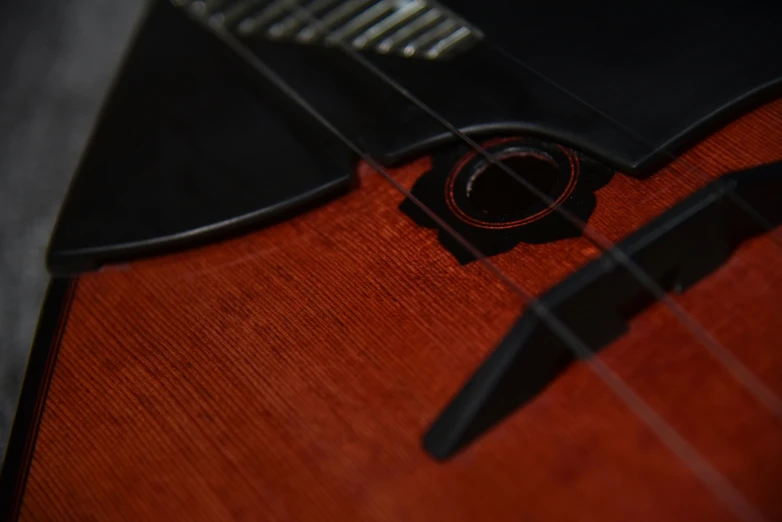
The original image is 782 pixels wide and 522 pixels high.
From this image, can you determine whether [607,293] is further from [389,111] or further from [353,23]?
[353,23]

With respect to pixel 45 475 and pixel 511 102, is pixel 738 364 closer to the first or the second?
pixel 511 102

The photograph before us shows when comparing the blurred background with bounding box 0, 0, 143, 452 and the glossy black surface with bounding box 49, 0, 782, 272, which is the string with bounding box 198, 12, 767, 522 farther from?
the blurred background with bounding box 0, 0, 143, 452

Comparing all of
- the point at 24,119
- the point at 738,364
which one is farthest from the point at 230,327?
the point at 24,119

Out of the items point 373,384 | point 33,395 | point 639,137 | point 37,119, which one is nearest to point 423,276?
point 373,384

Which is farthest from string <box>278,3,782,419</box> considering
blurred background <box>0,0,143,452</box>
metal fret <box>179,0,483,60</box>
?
blurred background <box>0,0,143,452</box>

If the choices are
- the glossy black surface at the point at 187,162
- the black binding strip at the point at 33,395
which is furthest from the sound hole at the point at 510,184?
the black binding strip at the point at 33,395

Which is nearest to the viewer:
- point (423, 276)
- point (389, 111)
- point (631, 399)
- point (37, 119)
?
point (631, 399)
